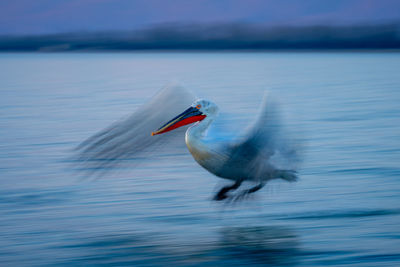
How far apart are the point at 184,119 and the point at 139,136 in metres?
0.43

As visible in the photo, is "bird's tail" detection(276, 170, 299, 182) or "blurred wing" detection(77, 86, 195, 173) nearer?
"bird's tail" detection(276, 170, 299, 182)

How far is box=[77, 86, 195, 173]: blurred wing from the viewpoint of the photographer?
17.0 ft

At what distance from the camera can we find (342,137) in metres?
9.27

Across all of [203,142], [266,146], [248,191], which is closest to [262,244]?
[248,191]

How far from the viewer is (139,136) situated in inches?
210

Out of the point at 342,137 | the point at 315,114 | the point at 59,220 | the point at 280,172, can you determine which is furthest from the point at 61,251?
the point at 315,114

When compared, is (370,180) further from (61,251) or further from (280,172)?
(61,251)

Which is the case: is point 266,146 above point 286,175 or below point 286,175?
above

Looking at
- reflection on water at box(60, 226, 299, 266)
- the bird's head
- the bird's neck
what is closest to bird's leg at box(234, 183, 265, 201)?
reflection on water at box(60, 226, 299, 266)

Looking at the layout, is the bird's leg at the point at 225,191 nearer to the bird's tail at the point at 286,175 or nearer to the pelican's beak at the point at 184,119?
the bird's tail at the point at 286,175

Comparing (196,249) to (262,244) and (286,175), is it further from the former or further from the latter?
(286,175)

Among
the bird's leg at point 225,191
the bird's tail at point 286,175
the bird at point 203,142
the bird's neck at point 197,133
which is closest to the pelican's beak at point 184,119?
the bird at point 203,142

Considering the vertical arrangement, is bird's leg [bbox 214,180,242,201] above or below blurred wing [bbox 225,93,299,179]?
below

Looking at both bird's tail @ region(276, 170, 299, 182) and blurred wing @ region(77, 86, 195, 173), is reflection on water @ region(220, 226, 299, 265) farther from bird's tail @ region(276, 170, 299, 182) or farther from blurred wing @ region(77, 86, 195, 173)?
blurred wing @ region(77, 86, 195, 173)
